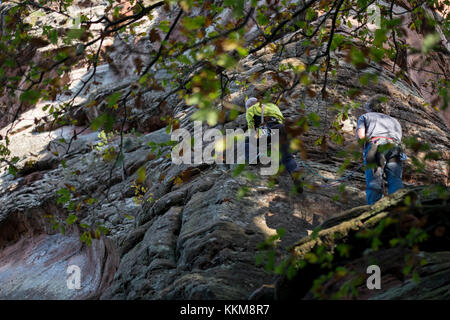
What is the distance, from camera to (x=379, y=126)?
6918 mm

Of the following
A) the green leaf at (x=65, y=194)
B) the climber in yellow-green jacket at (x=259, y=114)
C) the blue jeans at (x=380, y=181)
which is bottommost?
the green leaf at (x=65, y=194)

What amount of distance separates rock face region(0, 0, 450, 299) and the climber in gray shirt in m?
0.47

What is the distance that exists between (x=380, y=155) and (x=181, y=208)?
358 cm

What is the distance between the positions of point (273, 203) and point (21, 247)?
8.86 m

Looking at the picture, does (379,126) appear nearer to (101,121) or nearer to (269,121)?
(269,121)

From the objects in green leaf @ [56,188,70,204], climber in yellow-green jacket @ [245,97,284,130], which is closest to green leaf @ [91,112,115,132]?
green leaf @ [56,188,70,204]

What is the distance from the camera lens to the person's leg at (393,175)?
6.66 metres

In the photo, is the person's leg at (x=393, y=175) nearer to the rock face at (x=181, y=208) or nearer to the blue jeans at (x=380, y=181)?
the blue jeans at (x=380, y=181)

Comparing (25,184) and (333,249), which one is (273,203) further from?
(25,184)

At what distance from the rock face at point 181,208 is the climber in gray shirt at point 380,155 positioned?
1.55 ft

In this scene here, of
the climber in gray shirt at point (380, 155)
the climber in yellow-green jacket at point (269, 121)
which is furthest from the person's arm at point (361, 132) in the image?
Result: the climber in yellow-green jacket at point (269, 121)

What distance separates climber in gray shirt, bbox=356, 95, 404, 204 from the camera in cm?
663

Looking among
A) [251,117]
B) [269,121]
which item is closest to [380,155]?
[269,121]
